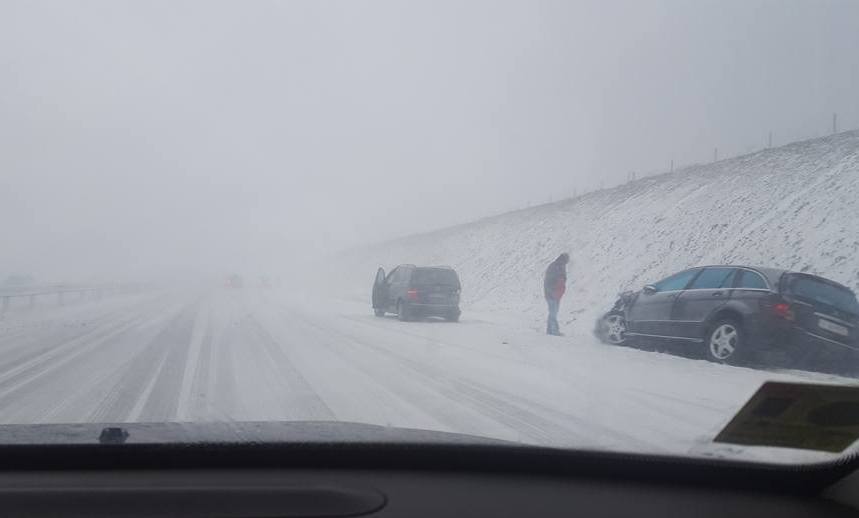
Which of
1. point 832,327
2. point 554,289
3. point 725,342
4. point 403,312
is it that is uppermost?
point 554,289

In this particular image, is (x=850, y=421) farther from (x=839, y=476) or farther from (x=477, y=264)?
(x=477, y=264)

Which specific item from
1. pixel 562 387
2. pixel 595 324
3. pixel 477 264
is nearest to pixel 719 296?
pixel 562 387

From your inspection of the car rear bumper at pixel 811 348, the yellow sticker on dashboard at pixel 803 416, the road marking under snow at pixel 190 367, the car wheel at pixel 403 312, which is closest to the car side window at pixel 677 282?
the car rear bumper at pixel 811 348

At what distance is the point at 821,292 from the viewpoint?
8.80 meters

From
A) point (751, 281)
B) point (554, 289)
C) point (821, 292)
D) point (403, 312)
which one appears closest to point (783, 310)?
point (821, 292)

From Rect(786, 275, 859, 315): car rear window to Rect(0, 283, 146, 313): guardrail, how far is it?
850 inches

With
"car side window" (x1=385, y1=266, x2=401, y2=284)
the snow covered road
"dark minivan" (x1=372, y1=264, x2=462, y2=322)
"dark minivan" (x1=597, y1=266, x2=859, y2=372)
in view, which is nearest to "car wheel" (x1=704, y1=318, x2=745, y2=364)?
"dark minivan" (x1=597, y1=266, x2=859, y2=372)

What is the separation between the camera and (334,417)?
7035 millimetres

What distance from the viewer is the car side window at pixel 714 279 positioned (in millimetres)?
10836

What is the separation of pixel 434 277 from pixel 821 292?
41.4 ft

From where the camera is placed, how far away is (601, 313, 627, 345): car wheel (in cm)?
1359

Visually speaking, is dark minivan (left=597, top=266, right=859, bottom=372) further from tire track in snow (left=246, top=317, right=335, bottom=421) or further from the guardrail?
the guardrail

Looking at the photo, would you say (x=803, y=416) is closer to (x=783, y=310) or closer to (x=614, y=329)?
(x=783, y=310)

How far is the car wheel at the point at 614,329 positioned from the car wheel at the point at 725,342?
8.82 feet
